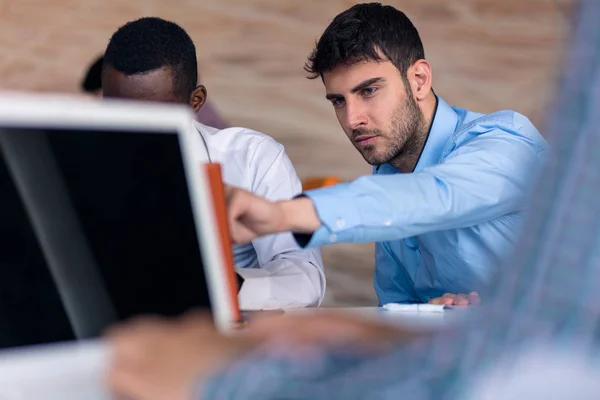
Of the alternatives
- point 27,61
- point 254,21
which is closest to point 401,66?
point 254,21

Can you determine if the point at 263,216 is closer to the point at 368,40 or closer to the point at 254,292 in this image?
the point at 254,292

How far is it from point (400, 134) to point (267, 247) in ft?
1.47

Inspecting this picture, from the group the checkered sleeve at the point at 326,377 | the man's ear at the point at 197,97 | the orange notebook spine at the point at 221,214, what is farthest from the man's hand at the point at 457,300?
the checkered sleeve at the point at 326,377

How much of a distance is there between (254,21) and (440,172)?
9.27ft

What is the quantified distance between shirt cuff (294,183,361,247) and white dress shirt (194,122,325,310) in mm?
326

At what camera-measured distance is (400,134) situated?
6.96ft

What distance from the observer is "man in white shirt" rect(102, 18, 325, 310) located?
1950 millimetres

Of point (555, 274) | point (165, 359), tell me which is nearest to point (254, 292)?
point (165, 359)

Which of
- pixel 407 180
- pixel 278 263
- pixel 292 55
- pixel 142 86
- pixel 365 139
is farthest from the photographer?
pixel 292 55

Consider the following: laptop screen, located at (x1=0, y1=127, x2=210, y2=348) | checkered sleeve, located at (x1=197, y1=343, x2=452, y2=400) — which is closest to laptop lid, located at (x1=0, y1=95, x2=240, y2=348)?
laptop screen, located at (x1=0, y1=127, x2=210, y2=348)

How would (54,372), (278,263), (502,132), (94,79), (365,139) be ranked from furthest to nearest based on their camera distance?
(94,79), (365,139), (278,263), (502,132), (54,372)

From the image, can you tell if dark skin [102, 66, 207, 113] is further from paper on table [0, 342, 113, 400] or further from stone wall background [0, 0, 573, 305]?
stone wall background [0, 0, 573, 305]

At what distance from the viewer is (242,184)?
2.08 meters

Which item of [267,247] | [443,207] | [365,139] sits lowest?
[267,247]
